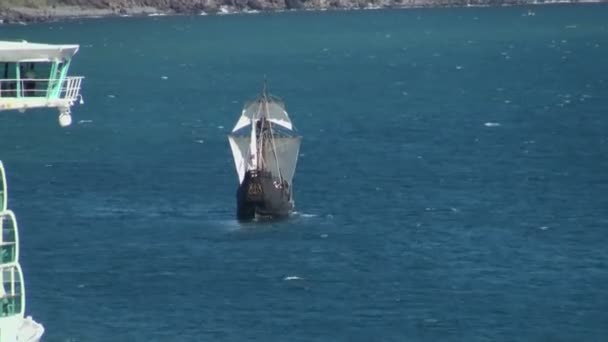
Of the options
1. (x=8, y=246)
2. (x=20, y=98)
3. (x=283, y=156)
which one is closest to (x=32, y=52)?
(x=20, y=98)

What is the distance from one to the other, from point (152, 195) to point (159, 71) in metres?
94.3

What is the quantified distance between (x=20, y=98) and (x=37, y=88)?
0.53 m

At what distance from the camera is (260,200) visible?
260 ft

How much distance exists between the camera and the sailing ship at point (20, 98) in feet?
89.9

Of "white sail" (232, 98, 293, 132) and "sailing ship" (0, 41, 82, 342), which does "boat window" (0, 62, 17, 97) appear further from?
"white sail" (232, 98, 293, 132)

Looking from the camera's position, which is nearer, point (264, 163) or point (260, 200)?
point (260, 200)

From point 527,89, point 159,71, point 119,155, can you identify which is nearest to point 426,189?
point 119,155

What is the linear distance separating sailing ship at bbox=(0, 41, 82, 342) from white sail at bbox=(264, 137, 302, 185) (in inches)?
1963

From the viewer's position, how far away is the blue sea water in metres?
60.1

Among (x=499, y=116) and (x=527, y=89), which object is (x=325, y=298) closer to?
(x=499, y=116)

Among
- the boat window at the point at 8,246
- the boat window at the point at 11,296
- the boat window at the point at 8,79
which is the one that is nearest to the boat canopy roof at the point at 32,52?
the boat window at the point at 8,79

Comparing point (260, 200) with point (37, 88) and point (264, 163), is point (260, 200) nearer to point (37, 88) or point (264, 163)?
point (264, 163)

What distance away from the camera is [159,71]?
182000 millimetres

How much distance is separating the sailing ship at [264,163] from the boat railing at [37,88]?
46.6m
